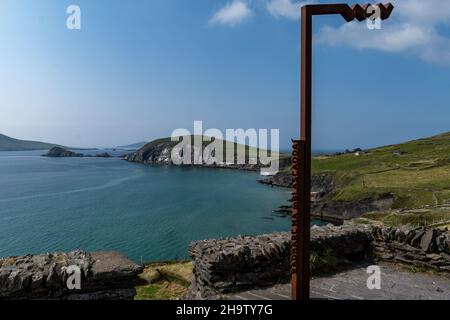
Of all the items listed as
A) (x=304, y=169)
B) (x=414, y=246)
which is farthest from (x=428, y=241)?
(x=304, y=169)

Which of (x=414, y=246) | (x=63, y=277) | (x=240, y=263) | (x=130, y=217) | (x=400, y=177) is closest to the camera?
(x=63, y=277)

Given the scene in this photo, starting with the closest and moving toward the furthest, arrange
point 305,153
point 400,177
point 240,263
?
point 305,153
point 240,263
point 400,177

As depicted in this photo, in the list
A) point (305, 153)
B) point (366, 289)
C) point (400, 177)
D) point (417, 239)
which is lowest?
point (400, 177)

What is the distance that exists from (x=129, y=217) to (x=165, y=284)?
66.9 meters

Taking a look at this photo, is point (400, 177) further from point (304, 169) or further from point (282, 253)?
point (304, 169)

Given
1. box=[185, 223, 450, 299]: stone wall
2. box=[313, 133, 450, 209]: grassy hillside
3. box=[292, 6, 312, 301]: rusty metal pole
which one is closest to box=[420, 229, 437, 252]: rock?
box=[185, 223, 450, 299]: stone wall

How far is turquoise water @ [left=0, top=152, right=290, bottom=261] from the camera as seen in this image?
5953 centimetres

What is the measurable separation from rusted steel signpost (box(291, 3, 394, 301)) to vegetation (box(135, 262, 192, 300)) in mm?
6480

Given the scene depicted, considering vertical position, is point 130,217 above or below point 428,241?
below

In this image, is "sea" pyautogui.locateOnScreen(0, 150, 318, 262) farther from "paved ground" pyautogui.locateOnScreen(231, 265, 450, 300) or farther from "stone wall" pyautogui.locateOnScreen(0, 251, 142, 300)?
"stone wall" pyautogui.locateOnScreen(0, 251, 142, 300)

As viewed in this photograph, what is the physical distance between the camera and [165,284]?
16.3m

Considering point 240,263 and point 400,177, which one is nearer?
point 240,263
